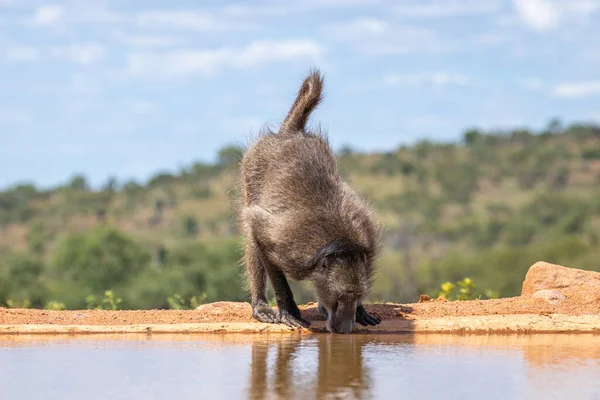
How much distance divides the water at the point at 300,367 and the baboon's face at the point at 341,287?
0.54 feet

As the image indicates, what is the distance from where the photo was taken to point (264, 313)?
9656mm

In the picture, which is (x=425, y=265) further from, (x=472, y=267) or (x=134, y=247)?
(x=134, y=247)

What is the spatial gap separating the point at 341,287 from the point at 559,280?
327 centimetres

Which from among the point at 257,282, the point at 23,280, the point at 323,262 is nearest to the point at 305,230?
the point at 323,262

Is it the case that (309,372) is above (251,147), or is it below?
below

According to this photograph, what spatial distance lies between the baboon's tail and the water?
2546mm

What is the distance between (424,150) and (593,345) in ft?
229

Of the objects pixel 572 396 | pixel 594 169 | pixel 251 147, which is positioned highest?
pixel 594 169

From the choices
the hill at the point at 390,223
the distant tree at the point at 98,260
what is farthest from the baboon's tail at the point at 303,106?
the distant tree at the point at 98,260

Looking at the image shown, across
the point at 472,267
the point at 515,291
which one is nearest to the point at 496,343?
the point at 515,291

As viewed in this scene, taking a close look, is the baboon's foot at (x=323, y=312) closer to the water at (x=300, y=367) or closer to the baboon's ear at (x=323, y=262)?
the water at (x=300, y=367)

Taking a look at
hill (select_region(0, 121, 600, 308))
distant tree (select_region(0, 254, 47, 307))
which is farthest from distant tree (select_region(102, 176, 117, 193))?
distant tree (select_region(0, 254, 47, 307))

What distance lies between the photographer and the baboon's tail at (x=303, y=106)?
10.4 m

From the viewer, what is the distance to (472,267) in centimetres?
4384
